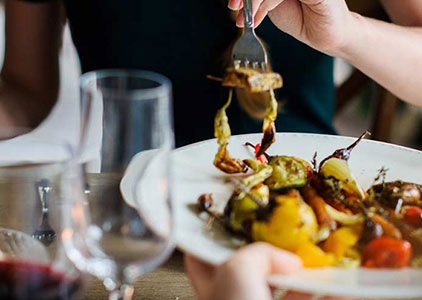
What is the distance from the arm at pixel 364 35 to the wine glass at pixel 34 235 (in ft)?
1.39

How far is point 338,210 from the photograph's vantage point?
2.57 feet

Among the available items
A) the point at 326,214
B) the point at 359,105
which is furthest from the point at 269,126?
the point at 359,105

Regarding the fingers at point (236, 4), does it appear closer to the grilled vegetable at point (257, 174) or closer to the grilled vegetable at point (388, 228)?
the grilled vegetable at point (257, 174)

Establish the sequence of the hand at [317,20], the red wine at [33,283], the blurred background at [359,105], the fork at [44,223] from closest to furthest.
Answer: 1. the red wine at [33,283]
2. the fork at [44,223]
3. the hand at [317,20]
4. the blurred background at [359,105]

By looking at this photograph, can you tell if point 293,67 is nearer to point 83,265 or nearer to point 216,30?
point 216,30

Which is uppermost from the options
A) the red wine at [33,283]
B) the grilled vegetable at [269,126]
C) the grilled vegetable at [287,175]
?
the grilled vegetable at [269,126]

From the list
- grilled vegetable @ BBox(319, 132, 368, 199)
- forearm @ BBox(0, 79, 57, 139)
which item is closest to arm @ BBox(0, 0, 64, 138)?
forearm @ BBox(0, 79, 57, 139)

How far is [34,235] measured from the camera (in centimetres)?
87

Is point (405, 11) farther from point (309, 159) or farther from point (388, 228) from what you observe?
point (388, 228)

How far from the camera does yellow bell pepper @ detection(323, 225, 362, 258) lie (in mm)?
701

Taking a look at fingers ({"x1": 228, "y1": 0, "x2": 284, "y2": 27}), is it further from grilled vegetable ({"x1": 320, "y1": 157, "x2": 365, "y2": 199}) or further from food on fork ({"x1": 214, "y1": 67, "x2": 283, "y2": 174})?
grilled vegetable ({"x1": 320, "y1": 157, "x2": 365, "y2": 199})

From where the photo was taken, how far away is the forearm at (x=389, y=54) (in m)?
1.33

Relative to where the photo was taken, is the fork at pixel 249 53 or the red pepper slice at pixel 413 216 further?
the fork at pixel 249 53

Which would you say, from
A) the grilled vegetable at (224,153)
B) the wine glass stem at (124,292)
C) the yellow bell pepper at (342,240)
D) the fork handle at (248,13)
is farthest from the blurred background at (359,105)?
the wine glass stem at (124,292)
